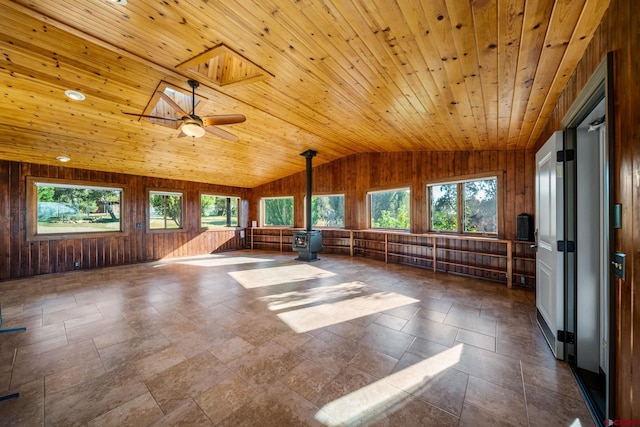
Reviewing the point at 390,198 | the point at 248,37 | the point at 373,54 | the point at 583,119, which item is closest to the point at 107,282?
the point at 248,37

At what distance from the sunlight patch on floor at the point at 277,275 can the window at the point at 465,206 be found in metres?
3.02

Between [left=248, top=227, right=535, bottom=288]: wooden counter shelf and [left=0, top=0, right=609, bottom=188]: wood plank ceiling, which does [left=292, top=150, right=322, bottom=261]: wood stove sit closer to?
[left=248, top=227, right=535, bottom=288]: wooden counter shelf

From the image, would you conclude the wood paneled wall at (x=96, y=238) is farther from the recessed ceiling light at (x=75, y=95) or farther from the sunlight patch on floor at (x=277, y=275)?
the recessed ceiling light at (x=75, y=95)

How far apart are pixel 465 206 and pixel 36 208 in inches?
381

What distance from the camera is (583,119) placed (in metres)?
1.91

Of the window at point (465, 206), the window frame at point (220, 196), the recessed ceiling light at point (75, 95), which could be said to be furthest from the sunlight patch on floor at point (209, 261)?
the window at point (465, 206)

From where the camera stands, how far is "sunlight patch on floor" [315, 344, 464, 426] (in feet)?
5.02

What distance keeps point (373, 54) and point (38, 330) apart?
Answer: 4.83 meters

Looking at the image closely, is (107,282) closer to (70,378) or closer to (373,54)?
(70,378)

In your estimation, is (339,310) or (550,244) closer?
(550,244)

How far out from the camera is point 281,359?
2.16 m

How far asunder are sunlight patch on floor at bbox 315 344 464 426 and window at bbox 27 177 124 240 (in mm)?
7336

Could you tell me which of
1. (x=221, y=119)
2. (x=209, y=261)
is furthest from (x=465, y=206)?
(x=209, y=261)

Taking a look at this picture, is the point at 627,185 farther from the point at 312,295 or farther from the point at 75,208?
the point at 75,208
